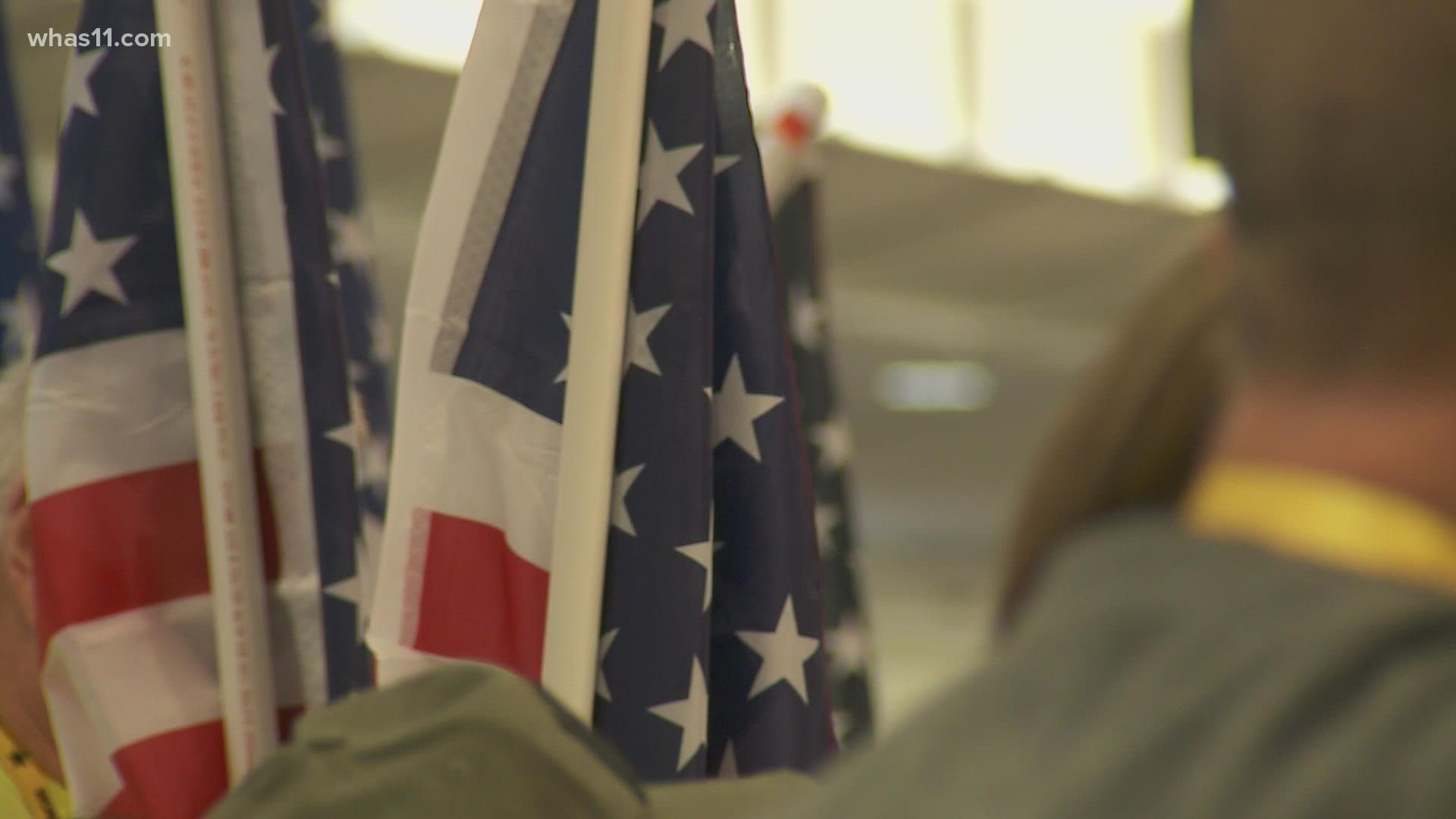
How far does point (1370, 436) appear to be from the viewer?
49 centimetres

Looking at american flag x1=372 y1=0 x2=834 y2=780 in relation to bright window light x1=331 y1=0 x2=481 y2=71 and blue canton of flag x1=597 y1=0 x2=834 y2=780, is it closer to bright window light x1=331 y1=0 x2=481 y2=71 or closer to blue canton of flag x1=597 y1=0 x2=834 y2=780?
blue canton of flag x1=597 y1=0 x2=834 y2=780

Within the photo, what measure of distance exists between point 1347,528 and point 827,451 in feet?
5.54

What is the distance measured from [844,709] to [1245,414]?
1646 mm

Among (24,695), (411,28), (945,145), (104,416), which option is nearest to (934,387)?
(945,145)

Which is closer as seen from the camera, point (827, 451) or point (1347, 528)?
point (1347, 528)

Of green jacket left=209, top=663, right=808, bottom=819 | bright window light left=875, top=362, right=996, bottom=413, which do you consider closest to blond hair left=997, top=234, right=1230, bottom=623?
green jacket left=209, top=663, right=808, bottom=819

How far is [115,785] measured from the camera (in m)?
1.40

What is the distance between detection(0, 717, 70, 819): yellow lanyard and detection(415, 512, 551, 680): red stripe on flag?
46 cm

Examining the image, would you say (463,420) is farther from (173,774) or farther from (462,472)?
(173,774)

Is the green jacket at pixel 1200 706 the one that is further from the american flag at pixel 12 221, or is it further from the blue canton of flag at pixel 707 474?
the american flag at pixel 12 221

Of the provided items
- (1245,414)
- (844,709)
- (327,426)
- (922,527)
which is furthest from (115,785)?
(922,527)

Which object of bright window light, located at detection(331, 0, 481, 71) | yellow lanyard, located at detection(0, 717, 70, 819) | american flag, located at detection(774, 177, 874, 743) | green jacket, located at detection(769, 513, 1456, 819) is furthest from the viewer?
bright window light, located at detection(331, 0, 481, 71)

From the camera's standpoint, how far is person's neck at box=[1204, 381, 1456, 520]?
484 millimetres

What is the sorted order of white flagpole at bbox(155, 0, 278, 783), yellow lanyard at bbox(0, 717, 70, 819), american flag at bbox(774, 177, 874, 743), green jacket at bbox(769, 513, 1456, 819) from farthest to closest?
american flag at bbox(774, 177, 874, 743), yellow lanyard at bbox(0, 717, 70, 819), white flagpole at bbox(155, 0, 278, 783), green jacket at bbox(769, 513, 1456, 819)
